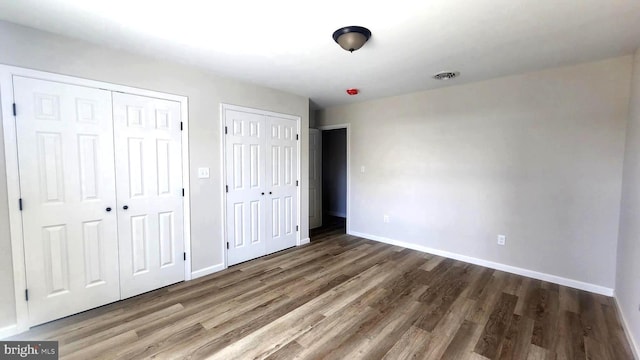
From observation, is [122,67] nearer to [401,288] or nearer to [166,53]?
[166,53]

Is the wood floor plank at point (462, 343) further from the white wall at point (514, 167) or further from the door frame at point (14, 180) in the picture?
the door frame at point (14, 180)

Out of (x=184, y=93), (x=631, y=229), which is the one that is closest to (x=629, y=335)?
(x=631, y=229)

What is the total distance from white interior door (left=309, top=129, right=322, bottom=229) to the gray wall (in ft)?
4.22

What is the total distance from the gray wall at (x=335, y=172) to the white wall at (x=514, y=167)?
6.87 ft

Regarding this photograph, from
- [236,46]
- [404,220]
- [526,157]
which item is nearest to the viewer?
[236,46]

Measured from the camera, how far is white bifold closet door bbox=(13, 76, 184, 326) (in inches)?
82.8

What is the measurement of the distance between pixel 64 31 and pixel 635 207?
4.78 m

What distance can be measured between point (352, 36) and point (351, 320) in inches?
91.0

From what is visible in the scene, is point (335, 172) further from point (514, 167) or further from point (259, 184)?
point (514, 167)

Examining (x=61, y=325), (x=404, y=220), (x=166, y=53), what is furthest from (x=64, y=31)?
(x=404, y=220)

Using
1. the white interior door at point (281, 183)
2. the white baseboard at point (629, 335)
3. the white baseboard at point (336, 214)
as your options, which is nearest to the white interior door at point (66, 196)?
the white interior door at point (281, 183)

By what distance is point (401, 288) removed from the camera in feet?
9.21

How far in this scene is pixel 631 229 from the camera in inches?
85.7

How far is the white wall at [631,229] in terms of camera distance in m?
1.97
